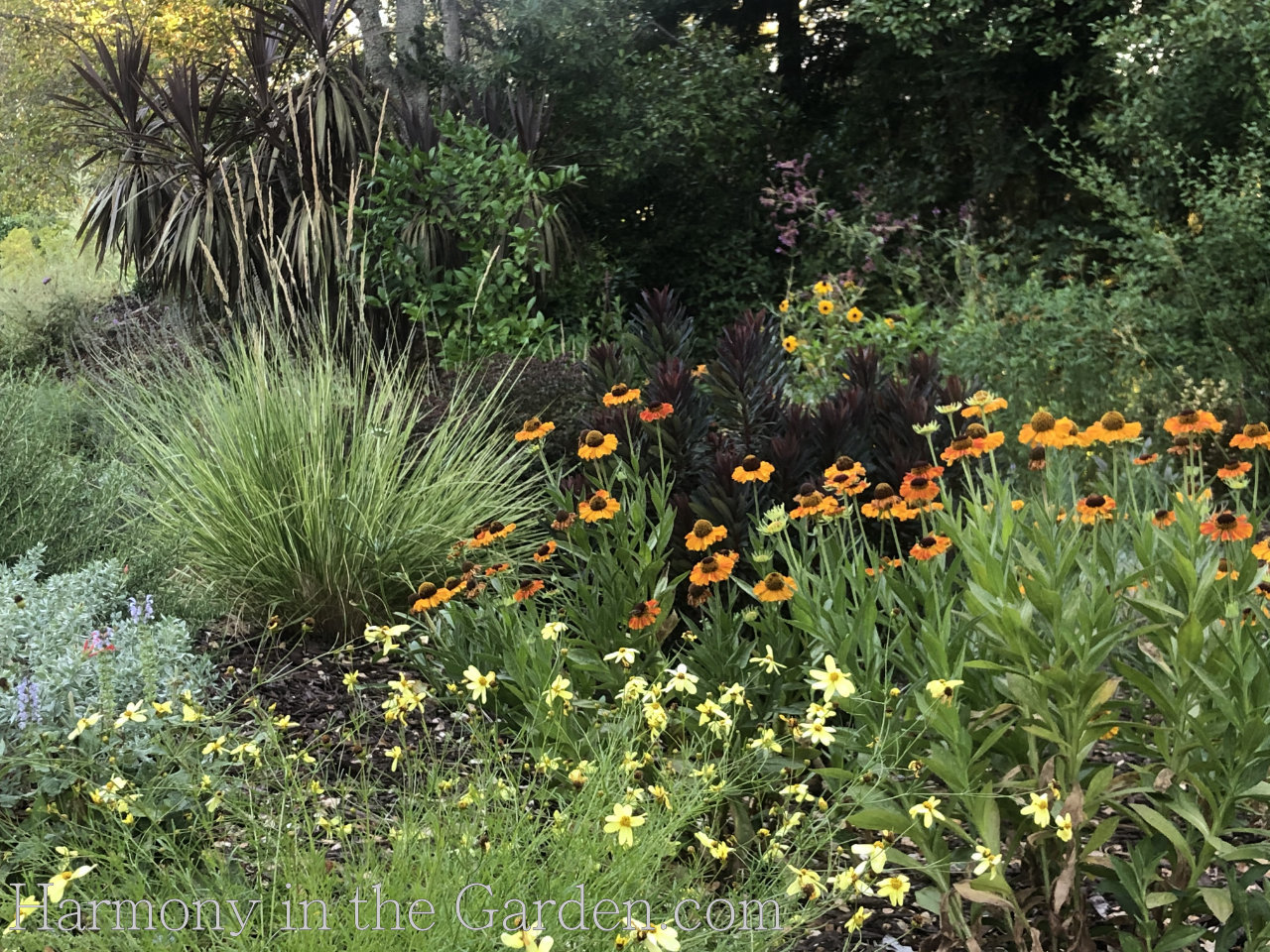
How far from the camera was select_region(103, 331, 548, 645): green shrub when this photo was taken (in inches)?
127

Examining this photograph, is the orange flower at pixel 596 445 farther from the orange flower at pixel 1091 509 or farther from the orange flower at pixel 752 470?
the orange flower at pixel 1091 509

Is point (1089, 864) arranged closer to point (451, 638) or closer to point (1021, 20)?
point (451, 638)

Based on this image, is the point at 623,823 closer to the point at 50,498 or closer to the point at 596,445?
the point at 596,445

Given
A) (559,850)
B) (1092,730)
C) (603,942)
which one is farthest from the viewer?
(1092,730)

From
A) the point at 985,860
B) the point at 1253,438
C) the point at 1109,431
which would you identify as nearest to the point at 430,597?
the point at 985,860

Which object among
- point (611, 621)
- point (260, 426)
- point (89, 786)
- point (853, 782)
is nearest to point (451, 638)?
point (611, 621)

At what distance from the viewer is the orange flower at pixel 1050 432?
2018mm

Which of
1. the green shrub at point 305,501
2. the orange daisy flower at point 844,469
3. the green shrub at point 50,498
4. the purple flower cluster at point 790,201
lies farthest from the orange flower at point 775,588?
the purple flower cluster at point 790,201

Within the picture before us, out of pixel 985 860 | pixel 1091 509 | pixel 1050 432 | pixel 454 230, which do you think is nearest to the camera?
pixel 985 860

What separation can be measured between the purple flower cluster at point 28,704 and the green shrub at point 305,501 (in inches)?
45.1

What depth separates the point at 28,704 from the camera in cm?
195

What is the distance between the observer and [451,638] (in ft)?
8.05

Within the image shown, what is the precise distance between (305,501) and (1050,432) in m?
2.03

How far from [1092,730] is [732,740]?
0.68m
